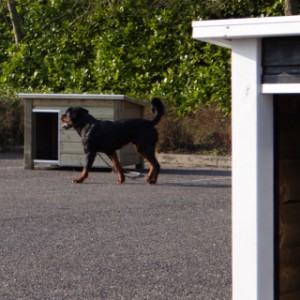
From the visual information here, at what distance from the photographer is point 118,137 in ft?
49.9

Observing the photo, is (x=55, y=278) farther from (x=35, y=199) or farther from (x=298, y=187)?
(x=35, y=199)

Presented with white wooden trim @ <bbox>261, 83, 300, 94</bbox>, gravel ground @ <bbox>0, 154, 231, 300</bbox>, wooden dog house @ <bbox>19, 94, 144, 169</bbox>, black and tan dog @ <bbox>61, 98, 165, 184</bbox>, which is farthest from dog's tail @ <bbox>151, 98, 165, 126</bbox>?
white wooden trim @ <bbox>261, 83, 300, 94</bbox>

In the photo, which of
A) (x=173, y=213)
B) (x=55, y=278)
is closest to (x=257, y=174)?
(x=55, y=278)

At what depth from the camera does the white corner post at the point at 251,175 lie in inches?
183

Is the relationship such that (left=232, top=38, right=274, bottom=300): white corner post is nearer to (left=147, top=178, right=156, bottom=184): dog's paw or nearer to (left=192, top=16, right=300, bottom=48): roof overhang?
(left=192, top=16, right=300, bottom=48): roof overhang

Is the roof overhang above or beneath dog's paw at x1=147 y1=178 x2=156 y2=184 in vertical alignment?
above

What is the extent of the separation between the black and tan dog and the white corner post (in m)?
10.3

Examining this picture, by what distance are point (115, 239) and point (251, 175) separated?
5302 millimetres

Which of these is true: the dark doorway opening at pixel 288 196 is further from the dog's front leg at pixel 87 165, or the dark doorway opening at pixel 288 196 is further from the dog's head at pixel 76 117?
the dog's head at pixel 76 117

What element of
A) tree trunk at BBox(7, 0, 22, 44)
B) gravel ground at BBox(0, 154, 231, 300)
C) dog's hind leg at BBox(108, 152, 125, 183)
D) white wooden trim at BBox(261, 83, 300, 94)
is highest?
tree trunk at BBox(7, 0, 22, 44)

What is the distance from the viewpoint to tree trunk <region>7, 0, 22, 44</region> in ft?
86.8

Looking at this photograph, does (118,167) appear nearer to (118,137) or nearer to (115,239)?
(118,137)

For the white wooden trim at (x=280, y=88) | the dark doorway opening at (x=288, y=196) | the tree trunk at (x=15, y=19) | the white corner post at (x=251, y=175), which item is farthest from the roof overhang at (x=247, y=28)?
the tree trunk at (x=15, y=19)

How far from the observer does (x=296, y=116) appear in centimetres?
521
